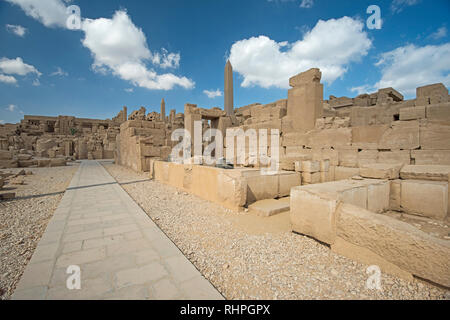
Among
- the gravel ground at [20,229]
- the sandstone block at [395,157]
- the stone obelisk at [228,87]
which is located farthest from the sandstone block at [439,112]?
the stone obelisk at [228,87]

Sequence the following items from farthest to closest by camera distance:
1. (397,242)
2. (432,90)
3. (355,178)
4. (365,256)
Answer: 1. (432,90)
2. (355,178)
3. (365,256)
4. (397,242)

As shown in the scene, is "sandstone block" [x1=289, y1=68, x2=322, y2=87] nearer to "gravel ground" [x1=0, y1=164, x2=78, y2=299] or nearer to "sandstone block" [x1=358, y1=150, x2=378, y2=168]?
"sandstone block" [x1=358, y1=150, x2=378, y2=168]

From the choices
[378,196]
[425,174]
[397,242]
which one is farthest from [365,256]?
[425,174]

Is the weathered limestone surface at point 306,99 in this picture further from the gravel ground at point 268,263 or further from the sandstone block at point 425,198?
the gravel ground at point 268,263

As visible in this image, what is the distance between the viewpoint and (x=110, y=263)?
7.20ft

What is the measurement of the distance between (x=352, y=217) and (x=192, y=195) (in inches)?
161

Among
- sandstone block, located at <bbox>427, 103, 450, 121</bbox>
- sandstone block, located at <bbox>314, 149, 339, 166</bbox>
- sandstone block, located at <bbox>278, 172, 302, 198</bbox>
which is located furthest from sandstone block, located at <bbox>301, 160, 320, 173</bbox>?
Result: sandstone block, located at <bbox>427, 103, 450, 121</bbox>

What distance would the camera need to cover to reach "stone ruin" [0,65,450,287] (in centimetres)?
202

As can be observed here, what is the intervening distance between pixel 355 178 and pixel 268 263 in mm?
2736

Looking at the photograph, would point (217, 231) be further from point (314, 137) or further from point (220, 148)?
point (220, 148)

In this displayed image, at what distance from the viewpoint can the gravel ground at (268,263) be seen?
1.76 metres

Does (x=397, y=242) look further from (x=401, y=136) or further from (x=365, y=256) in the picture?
(x=401, y=136)

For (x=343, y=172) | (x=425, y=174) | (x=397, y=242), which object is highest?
(x=425, y=174)
